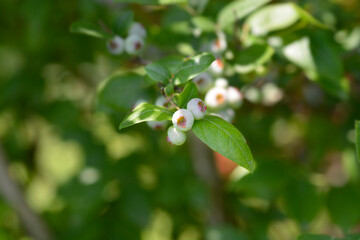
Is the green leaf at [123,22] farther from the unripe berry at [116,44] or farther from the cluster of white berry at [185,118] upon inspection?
the cluster of white berry at [185,118]

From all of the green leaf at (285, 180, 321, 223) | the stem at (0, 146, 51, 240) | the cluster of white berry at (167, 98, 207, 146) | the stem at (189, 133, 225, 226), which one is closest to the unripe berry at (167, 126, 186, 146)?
the cluster of white berry at (167, 98, 207, 146)

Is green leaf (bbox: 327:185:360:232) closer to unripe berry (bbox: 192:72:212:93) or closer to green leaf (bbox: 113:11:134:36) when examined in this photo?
unripe berry (bbox: 192:72:212:93)

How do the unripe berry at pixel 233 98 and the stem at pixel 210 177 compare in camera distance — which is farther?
the stem at pixel 210 177

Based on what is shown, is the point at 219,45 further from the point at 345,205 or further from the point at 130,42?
the point at 345,205

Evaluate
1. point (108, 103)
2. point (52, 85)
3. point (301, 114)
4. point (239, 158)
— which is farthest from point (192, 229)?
point (239, 158)

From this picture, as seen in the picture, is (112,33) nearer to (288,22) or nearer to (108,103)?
(108,103)

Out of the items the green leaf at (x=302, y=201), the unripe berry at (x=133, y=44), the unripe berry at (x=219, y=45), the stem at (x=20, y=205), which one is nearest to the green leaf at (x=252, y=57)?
the unripe berry at (x=219, y=45)

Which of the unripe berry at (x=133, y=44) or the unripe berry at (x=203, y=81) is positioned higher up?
the unripe berry at (x=133, y=44)
